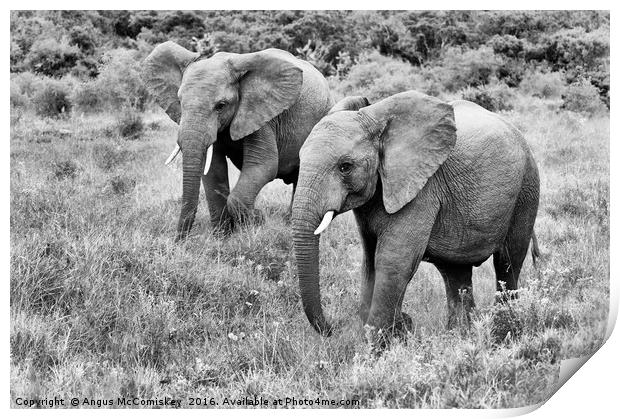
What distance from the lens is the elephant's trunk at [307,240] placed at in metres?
4.16

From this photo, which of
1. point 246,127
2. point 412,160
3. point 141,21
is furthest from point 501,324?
point 141,21

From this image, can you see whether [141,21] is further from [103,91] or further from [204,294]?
[103,91]

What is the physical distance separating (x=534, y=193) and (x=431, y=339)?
4.50 ft

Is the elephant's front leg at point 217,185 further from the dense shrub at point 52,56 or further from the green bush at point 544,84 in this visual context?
the green bush at point 544,84

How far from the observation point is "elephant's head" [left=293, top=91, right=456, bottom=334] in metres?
4.18

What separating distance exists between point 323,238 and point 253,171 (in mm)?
816

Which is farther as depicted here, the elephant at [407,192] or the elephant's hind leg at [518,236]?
the elephant's hind leg at [518,236]

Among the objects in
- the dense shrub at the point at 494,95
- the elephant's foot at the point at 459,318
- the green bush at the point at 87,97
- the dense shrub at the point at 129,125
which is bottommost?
the dense shrub at the point at 129,125

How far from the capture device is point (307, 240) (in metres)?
4.18

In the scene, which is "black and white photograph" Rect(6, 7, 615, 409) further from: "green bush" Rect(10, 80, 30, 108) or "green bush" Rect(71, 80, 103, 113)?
"green bush" Rect(71, 80, 103, 113)

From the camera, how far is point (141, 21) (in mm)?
7113

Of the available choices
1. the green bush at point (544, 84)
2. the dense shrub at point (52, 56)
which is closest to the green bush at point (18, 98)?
the dense shrub at point (52, 56)

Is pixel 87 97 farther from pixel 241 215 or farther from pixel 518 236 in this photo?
pixel 518 236

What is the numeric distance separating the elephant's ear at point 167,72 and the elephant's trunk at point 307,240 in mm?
3185
